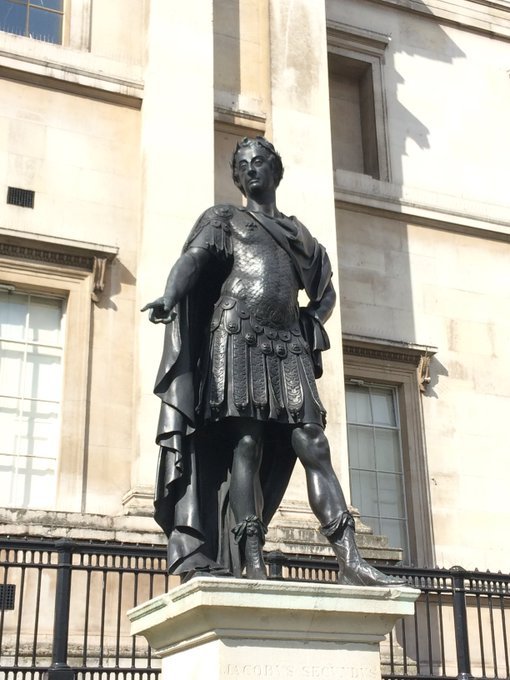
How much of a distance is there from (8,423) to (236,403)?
8.20 meters

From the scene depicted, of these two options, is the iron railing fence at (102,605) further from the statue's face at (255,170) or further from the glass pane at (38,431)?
the statue's face at (255,170)

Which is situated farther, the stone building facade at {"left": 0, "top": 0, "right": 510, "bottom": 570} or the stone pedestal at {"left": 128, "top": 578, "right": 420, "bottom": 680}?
the stone building facade at {"left": 0, "top": 0, "right": 510, "bottom": 570}

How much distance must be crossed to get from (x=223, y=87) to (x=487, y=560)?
7880mm

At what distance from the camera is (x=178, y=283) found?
638cm

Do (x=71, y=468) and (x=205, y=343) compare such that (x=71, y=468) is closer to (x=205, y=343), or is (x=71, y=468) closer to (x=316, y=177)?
(x=316, y=177)

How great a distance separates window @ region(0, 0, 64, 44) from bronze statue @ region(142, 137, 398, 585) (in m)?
10.2

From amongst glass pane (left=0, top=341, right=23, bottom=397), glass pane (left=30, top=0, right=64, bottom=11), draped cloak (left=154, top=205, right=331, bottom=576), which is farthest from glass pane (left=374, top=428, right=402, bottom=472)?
draped cloak (left=154, top=205, right=331, bottom=576)

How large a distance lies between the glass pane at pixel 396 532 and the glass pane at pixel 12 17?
872 cm

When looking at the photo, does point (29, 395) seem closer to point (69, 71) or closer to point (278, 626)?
point (69, 71)

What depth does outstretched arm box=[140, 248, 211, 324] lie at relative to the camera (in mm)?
6199

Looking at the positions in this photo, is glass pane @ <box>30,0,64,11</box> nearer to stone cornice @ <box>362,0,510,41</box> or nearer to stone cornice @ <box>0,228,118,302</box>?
stone cornice @ <box>0,228,118,302</box>

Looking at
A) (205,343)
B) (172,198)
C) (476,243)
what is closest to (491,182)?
(476,243)

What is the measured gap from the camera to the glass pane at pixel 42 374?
14.1 meters

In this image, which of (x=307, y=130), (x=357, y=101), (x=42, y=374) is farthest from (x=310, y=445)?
(x=357, y=101)
